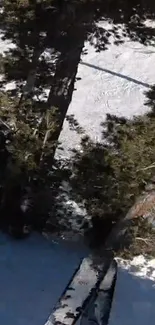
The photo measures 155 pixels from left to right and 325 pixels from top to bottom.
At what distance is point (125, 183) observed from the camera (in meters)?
9.16

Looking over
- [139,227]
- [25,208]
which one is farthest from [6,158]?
[139,227]

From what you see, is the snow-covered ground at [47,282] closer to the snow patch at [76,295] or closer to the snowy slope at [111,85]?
the snow patch at [76,295]

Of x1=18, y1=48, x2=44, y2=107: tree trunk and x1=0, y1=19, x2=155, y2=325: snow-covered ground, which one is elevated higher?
x1=18, y1=48, x2=44, y2=107: tree trunk

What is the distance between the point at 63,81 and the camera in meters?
9.46

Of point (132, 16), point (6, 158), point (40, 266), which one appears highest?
point (132, 16)

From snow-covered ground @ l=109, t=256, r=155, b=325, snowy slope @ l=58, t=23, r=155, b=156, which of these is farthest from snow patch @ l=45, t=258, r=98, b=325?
snowy slope @ l=58, t=23, r=155, b=156

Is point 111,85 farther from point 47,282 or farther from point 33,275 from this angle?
point 47,282

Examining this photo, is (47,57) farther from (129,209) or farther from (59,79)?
(129,209)

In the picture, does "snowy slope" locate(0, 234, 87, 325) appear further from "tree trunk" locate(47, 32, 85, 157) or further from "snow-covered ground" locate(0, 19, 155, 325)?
"tree trunk" locate(47, 32, 85, 157)

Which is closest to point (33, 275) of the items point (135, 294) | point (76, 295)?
point (135, 294)

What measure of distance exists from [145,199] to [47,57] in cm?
266

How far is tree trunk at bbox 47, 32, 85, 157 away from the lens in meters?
9.23

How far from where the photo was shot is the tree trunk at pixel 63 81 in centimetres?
923

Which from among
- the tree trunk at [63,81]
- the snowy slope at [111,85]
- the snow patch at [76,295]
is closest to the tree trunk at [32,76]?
the tree trunk at [63,81]
